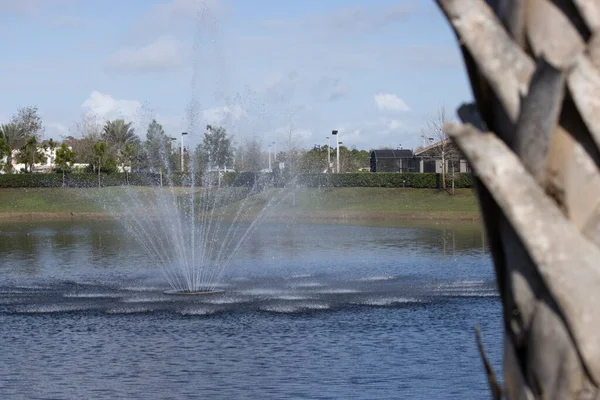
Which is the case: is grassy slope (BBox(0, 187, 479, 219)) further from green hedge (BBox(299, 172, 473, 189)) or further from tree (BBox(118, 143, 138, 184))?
tree (BBox(118, 143, 138, 184))

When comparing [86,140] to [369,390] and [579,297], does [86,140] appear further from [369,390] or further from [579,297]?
[579,297]

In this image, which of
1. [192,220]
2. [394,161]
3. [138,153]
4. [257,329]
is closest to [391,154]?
[394,161]

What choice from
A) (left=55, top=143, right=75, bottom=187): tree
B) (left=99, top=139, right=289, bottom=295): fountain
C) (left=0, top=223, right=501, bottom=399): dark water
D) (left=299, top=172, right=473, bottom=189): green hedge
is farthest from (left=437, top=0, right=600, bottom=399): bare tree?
(left=55, top=143, right=75, bottom=187): tree

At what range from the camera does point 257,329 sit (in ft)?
53.6

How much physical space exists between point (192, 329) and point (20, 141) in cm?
Answer: 8076

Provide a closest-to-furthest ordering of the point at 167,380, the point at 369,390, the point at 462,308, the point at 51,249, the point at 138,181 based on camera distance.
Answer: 1. the point at 369,390
2. the point at 167,380
3. the point at 462,308
4. the point at 51,249
5. the point at 138,181

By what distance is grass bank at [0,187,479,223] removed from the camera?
53.1 metres

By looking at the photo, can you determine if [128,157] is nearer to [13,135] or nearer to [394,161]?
[13,135]

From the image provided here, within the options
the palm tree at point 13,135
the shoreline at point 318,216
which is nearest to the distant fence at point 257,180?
the shoreline at point 318,216

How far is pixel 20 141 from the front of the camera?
93000 mm

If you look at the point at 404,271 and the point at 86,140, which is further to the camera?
the point at 86,140

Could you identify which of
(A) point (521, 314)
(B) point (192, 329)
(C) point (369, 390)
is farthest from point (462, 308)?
(A) point (521, 314)

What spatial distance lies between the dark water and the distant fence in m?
29.4

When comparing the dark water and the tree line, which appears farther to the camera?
the tree line
